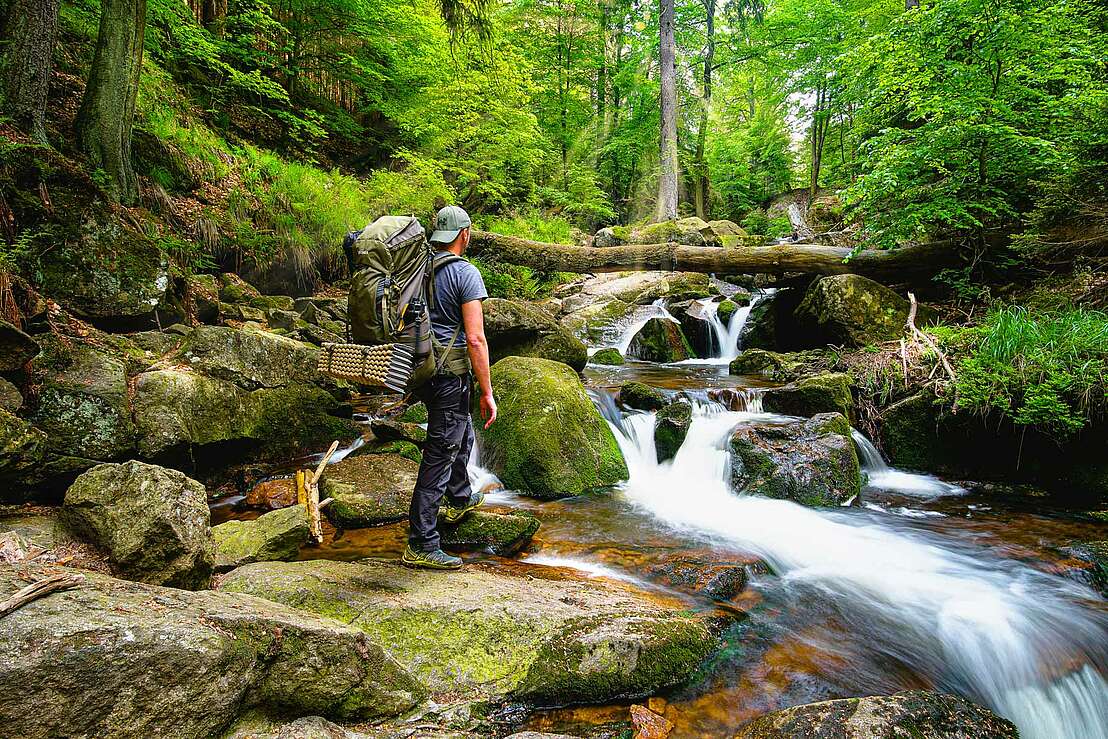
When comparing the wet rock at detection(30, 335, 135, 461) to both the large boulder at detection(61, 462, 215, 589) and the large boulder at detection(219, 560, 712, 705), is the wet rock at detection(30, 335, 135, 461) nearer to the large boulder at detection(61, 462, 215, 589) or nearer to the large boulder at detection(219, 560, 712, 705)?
the large boulder at detection(61, 462, 215, 589)

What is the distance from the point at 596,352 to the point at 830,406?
19.9 ft

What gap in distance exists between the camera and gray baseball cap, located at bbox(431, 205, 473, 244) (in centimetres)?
390

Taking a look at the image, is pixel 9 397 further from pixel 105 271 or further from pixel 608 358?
pixel 608 358

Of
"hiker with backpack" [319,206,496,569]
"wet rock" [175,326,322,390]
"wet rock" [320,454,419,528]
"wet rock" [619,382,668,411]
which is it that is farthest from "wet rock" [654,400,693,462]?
"wet rock" [175,326,322,390]

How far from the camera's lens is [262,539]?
4.05m

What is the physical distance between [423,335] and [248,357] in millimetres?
3801

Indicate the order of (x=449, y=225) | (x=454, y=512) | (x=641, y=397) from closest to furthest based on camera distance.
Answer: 1. (x=449, y=225)
2. (x=454, y=512)
3. (x=641, y=397)

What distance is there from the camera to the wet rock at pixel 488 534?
4.48 m

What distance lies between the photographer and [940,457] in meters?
6.61

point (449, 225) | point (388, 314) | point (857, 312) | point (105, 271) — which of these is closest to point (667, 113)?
point (857, 312)

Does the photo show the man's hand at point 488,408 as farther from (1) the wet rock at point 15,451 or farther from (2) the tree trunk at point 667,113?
(2) the tree trunk at point 667,113

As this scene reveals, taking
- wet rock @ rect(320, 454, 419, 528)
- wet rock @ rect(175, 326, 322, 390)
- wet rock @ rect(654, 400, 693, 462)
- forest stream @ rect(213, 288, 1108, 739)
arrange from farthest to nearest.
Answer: wet rock @ rect(654, 400, 693, 462)
wet rock @ rect(175, 326, 322, 390)
wet rock @ rect(320, 454, 419, 528)
forest stream @ rect(213, 288, 1108, 739)

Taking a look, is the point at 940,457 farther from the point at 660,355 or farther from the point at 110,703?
the point at 110,703

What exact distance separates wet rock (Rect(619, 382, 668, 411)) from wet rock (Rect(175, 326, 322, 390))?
14.5 ft
